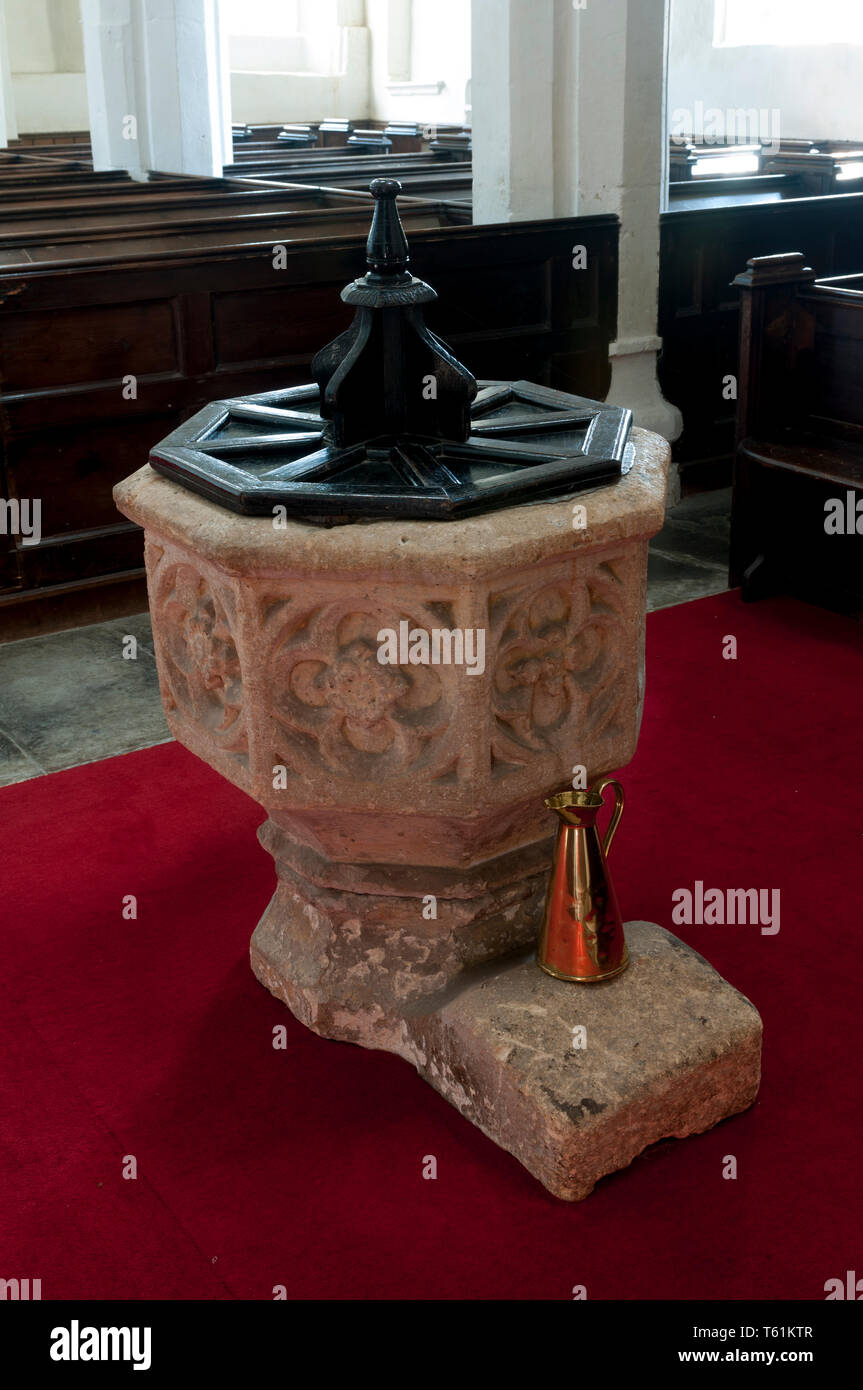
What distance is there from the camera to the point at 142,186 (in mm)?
6152

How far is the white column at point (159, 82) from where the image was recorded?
6.43 meters

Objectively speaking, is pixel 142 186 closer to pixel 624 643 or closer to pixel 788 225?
pixel 788 225

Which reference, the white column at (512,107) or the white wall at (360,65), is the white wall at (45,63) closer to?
the white wall at (360,65)

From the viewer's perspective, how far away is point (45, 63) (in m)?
12.2

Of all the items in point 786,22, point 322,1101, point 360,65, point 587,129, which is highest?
point 360,65

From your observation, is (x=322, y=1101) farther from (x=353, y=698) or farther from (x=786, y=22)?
(x=786, y=22)

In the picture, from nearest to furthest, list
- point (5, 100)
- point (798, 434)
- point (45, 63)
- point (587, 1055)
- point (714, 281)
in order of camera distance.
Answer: point (587, 1055), point (798, 434), point (714, 281), point (5, 100), point (45, 63)

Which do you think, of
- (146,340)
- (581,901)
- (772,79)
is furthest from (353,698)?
(772,79)

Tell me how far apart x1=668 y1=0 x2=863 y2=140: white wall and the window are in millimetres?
62

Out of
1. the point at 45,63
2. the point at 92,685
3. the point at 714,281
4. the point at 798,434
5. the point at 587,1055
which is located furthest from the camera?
the point at 45,63

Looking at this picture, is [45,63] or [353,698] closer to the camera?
[353,698]

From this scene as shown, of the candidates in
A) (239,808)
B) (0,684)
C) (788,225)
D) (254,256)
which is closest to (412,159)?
(788,225)

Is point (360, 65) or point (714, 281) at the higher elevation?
point (360, 65)

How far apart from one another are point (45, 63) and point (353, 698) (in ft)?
39.9
